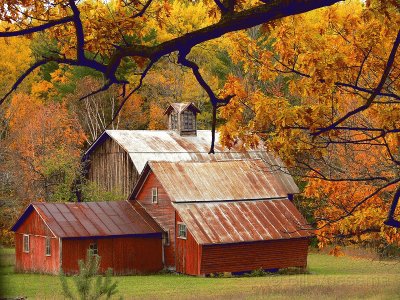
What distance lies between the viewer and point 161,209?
4422 centimetres

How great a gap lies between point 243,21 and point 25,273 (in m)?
37.1

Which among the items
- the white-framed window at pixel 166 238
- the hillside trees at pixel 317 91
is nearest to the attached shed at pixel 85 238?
the white-framed window at pixel 166 238

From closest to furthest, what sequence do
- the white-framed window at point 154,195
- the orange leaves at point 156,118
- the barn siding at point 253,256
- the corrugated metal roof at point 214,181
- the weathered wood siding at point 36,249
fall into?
the barn siding at point 253,256 → the weathered wood siding at point 36,249 → the corrugated metal roof at point 214,181 → the white-framed window at point 154,195 → the orange leaves at point 156,118

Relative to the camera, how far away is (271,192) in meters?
44.9

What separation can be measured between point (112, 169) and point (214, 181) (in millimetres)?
9630

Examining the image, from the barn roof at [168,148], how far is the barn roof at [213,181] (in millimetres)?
2507

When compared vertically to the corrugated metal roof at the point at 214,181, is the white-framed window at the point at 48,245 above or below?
below

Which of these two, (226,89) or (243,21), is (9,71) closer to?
(226,89)

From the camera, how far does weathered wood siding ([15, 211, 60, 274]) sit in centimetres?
4103

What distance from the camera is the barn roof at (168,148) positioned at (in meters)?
49.4

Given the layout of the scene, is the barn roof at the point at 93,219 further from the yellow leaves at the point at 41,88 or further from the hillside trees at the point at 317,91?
the hillside trees at the point at 317,91

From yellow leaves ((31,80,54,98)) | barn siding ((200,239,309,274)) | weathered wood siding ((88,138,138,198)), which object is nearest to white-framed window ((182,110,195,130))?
weathered wood siding ((88,138,138,198))

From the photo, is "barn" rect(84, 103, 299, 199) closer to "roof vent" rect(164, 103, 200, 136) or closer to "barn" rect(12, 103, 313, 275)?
"roof vent" rect(164, 103, 200, 136)

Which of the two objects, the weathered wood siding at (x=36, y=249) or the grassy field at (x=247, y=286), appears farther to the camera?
the weathered wood siding at (x=36, y=249)
